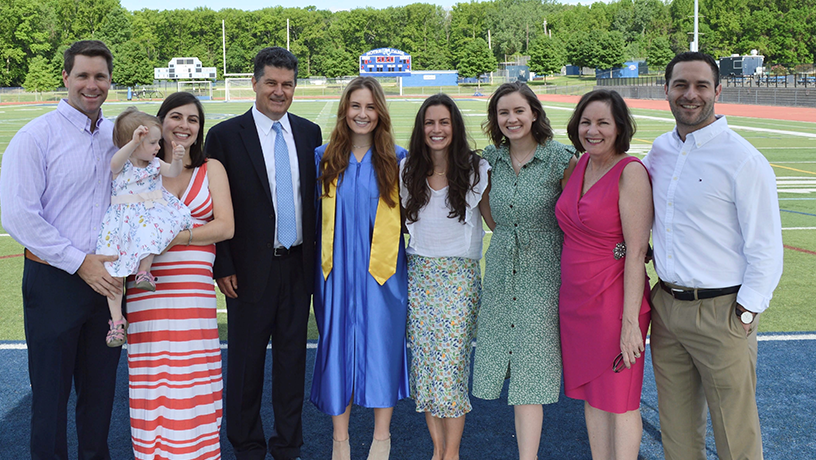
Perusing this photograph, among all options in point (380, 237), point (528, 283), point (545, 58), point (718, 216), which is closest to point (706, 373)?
point (718, 216)

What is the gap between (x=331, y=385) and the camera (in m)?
3.54

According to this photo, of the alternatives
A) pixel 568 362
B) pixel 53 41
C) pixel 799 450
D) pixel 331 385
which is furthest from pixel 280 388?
pixel 53 41

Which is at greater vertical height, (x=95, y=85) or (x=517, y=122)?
(x=95, y=85)

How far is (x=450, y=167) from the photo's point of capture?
346 cm

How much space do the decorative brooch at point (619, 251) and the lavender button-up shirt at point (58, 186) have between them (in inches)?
94.2

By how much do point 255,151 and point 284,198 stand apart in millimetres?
291

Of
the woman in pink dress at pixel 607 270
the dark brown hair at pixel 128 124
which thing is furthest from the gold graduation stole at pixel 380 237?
the dark brown hair at pixel 128 124

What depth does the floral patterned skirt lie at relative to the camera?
11.3ft

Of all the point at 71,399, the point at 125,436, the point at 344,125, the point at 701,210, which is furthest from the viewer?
the point at 71,399

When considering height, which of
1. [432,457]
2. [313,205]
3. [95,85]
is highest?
[95,85]

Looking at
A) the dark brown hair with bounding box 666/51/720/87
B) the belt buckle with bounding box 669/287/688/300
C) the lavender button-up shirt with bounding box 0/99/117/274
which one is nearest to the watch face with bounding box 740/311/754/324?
the belt buckle with bounding box 669/287/688/300

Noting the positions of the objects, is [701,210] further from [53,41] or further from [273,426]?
[53,41]

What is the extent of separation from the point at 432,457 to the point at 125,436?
1.79 m

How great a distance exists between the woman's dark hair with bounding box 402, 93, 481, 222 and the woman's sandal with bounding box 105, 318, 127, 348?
149cm
